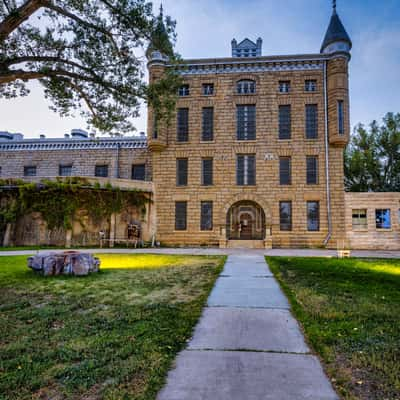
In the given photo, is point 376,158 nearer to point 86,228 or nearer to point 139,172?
point 139,172

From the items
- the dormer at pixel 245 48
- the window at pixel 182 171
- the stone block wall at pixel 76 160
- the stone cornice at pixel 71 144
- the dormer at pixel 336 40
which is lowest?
the window at pixel 182 171

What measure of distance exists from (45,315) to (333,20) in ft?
73.7

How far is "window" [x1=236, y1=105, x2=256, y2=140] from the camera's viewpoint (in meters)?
18.3

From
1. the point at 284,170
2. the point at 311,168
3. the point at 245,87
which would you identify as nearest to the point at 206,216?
the point at 284,170

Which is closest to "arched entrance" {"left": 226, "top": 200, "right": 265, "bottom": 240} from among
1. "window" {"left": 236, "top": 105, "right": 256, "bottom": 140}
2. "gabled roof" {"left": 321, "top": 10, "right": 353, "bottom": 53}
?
"window" {"left": 236, "top": 105, "right": 256, "bottom": 140}

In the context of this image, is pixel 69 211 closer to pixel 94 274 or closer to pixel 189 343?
pixel 94 274

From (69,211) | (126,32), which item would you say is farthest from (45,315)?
(69,211)

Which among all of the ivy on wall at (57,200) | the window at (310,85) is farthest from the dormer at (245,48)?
the ivy on wall at (57,200)

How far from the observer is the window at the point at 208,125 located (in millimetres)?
18516

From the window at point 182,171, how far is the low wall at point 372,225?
10.3 m

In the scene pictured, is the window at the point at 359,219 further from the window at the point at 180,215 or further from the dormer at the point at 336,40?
the window at the point at 180,215

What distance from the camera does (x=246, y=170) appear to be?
59.8 ft

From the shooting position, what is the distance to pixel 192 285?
564 centimetres

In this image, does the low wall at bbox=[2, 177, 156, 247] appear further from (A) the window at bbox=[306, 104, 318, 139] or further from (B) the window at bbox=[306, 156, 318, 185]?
(A) the window at bbox=[306, 104, 318, 139]
